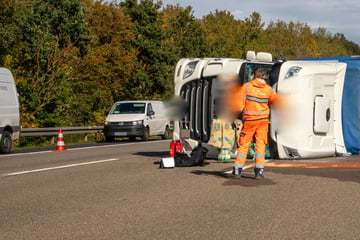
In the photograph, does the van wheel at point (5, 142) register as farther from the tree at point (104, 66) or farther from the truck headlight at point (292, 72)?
the tree at point (104, 66)

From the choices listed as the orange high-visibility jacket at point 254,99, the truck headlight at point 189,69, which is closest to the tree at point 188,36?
the truck headlight at point 189,69

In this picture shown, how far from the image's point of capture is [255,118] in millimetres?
9992

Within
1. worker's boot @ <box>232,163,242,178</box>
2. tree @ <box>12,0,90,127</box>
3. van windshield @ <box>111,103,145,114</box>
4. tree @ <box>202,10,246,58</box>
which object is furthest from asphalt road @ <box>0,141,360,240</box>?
tree @ <box>202,10,246,58</box>

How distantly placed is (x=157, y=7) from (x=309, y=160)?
111 feet

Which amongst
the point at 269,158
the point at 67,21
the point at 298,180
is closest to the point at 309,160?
the point at 269,158

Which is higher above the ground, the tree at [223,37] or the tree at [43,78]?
the tree at [223,37]

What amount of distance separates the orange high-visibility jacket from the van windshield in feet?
53.7

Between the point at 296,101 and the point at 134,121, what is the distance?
12.8m

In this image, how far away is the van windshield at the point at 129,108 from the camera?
26.3 meters

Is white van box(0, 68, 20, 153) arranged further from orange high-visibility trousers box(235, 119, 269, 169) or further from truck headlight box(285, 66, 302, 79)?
orange high-visibility trousers box(235, 119, 269, 169)

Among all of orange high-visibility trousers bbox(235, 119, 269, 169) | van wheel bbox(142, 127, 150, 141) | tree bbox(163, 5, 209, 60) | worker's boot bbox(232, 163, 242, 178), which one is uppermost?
tree bbox(163, 5, 209, 60)

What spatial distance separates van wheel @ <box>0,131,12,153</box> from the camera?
1870 cm

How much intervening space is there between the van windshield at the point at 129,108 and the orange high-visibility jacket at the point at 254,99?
53.7 feet

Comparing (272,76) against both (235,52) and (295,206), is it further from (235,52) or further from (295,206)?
(235,52)
